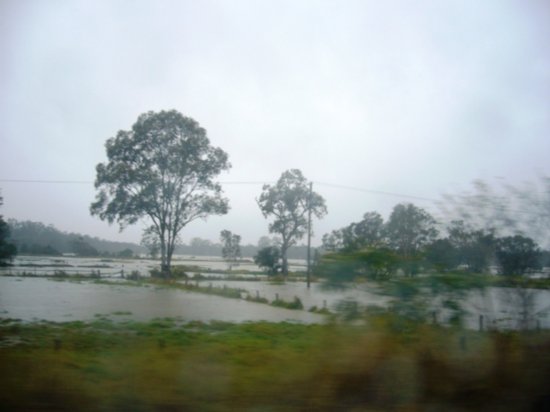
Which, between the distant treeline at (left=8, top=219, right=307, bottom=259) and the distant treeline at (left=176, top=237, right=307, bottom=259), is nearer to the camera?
the distant treeline at (left=8, top=219, right=307, bottom=259)

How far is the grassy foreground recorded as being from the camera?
17.8ft

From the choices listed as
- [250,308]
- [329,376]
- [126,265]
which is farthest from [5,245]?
[126,265]

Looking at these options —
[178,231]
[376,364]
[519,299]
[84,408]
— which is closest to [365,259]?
[376,364]

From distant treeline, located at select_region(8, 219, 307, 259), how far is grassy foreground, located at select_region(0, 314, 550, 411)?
19.1 m

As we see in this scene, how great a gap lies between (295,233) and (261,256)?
20.5ft

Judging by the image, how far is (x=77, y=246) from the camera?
34.3 meters

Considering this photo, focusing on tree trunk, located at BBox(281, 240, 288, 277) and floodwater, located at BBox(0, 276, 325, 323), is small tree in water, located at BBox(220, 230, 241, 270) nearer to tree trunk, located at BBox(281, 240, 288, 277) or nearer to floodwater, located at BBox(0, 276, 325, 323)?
tree trunk, located at BBox(281, 240, 288, 277)

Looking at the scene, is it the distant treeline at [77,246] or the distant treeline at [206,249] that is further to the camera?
the distant treeline at [206,249]

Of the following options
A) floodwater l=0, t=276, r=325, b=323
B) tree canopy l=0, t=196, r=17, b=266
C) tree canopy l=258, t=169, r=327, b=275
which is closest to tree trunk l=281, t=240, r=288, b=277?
tree canopy l=258, t=169, r=327, b=275

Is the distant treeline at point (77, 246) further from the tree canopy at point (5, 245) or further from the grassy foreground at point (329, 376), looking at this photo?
the grassy foreground at point (329, 376)

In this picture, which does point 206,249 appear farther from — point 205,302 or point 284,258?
point 205,302

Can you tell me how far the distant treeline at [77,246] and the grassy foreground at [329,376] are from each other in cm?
1911

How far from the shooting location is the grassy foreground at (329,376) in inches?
213

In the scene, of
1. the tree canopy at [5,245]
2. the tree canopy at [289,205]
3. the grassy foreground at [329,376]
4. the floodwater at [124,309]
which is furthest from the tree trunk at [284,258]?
the grassy foreground at [329,376]
